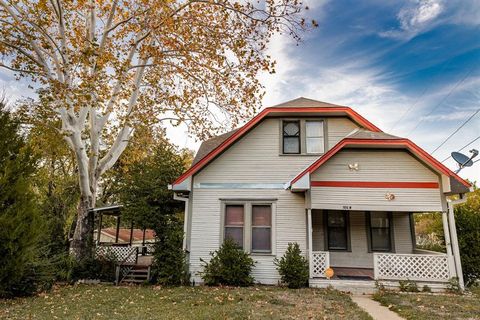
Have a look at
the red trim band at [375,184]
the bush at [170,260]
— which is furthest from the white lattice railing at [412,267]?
the bush at [170,260]

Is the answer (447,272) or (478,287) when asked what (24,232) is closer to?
(447,272)

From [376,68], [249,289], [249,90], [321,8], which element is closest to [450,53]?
[376,68]

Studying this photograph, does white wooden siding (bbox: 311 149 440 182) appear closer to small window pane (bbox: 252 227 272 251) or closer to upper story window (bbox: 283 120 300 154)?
upper story window (bbox: 283 120 300 154)

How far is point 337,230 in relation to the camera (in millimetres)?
11117

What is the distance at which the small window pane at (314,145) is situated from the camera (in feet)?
35.7

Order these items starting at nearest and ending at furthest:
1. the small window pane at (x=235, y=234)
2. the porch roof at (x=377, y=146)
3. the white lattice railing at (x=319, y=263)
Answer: the porch roof at (x=377, y=146)
the white lattice railing at (x=319, y=263)
the small window pane at (x=235, y=234)

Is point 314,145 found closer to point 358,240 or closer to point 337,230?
point 337,230

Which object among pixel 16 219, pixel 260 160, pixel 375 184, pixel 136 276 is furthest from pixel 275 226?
pixel 16 219

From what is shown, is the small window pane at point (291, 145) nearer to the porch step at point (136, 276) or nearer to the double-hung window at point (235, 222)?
the double-hung window at point (235, 222)

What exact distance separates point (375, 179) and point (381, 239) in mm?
2854

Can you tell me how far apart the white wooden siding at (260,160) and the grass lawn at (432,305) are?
4.70m

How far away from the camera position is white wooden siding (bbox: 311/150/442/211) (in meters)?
9.29

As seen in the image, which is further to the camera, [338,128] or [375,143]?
[338,128]

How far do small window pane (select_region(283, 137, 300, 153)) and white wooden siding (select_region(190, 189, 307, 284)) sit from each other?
5.15 ft
